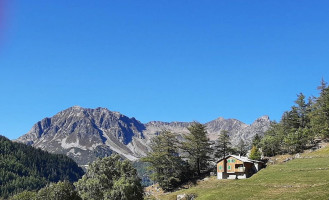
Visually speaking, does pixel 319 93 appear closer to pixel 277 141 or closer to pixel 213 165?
pixel 277 141

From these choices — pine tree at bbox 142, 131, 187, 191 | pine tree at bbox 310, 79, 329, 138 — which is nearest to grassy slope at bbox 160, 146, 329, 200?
pine tree at bbox 142, 131, 187, 191

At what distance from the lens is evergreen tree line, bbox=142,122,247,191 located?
90875mm

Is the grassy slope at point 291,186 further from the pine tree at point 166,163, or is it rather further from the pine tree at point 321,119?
the pine tree at point 321,119

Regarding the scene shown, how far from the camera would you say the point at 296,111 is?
11850 cm

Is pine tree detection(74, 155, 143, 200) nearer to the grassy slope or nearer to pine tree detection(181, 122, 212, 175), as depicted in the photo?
the grassy slope

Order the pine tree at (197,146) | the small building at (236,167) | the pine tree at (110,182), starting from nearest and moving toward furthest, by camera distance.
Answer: the pine tree at (110,182) → the small building at (236,167) → the pine tree at (197,146)

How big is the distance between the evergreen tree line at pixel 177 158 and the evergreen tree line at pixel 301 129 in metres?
19.4

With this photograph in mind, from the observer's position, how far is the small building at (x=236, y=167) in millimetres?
85000

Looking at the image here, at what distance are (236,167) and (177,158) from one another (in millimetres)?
17916

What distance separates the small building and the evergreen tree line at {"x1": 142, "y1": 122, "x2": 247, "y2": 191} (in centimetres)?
832

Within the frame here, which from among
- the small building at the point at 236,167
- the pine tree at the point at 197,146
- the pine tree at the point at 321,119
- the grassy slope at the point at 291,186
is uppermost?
the pine tree at the point at 321,119

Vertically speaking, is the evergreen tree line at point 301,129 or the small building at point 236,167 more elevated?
the evergreen tree line at point 301,129

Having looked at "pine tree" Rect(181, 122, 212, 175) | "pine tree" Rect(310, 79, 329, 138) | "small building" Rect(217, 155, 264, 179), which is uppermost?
"pine tree" Rect(310, 79, 329, 138)

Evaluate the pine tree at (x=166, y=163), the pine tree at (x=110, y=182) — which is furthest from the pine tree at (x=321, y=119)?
the pine tree at (x=110, y=182)
